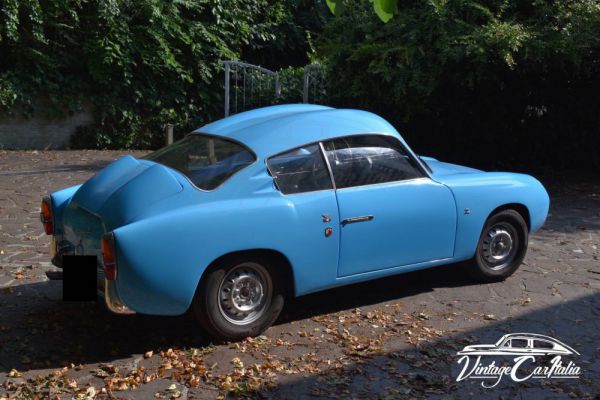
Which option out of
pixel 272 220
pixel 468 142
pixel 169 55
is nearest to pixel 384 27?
pixel 468 142

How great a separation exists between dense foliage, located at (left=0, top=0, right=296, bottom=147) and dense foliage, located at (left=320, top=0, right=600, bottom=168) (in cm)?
364

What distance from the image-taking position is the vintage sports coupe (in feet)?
16.0

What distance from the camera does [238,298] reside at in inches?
205

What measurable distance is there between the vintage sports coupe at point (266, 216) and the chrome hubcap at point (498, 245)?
0.12 feet

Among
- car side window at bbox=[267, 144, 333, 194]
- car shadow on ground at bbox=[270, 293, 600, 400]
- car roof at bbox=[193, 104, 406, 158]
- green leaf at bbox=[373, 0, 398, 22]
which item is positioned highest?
green leaf at bbox=[373, 0, 398, 22]

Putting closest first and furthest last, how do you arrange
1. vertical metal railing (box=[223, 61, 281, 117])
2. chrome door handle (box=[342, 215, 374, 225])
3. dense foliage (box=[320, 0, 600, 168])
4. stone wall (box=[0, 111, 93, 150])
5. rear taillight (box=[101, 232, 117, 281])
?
rear taillight (box=[101, 232, 117, 281]) → chrome door handle (box=[342, 215, 374, 225]) → dense foliage (box=[320, 0, 600, 168]) → stone wall (box=[0, 111, 93, 150]) → vertical metal railing (box=[223, 61, 281, 117])

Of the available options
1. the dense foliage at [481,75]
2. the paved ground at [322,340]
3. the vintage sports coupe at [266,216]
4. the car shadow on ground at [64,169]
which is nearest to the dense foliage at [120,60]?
the car shadow on ground at [64,169]

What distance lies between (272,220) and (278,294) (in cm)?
55

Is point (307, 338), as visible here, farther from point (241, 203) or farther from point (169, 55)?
point (169, 55)

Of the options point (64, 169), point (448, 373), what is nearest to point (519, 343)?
point (448, 373)

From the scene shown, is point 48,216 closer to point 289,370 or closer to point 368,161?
point 289,370

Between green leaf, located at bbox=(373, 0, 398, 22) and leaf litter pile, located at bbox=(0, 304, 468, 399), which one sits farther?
leaf litter pile, located at bbox=(0, 304, 468, 399)

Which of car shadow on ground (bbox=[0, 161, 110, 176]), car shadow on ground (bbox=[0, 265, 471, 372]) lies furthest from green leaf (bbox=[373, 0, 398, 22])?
car shadow on ground (bbox=[0, 161, 110, 176])

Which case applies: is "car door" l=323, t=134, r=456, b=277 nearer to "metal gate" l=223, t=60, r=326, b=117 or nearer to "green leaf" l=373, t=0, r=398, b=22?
"green leaf" l=373, t=0, r=398, b=22
